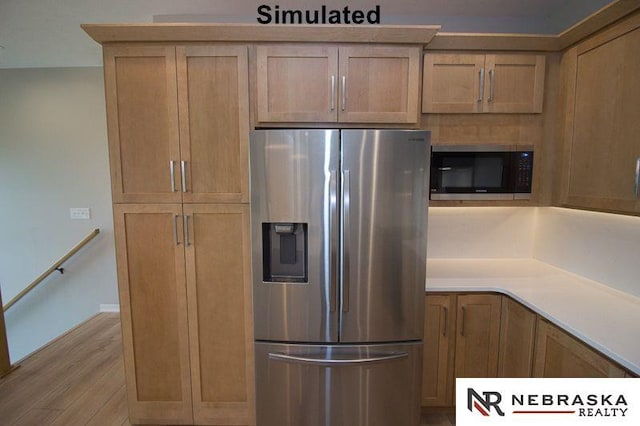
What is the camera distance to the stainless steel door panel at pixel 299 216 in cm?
157

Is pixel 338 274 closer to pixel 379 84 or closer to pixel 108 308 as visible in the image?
pixel 379 84

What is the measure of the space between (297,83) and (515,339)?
6.33 ft

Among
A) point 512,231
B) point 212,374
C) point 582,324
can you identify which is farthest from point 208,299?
point 512,231

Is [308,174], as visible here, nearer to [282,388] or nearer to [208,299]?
[208,299]

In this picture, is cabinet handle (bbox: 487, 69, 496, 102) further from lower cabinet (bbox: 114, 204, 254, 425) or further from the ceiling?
lower cabinet (bbox: 114, 204, 254, 425)

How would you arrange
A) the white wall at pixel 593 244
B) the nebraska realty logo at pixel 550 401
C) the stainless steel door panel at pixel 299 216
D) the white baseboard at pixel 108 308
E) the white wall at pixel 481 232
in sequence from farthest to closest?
the white baseboard at pixel 108 308, the white wall at pixel 481 232, the white wall at pixel 593 244, the stainless steel door panel at pixel 299 216, the nebraska realty logo at pixel 550 401

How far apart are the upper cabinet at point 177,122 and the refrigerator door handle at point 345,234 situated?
59 cm

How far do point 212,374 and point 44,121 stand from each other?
3.48 m

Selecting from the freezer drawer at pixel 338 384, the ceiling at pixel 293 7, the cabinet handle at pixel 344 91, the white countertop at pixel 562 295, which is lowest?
the freezer drawer at pixel 338 384

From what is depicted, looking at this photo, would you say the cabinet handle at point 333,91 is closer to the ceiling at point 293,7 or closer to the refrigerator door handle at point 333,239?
the refrigerator door handle at point 333,239

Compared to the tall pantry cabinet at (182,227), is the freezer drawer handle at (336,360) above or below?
below

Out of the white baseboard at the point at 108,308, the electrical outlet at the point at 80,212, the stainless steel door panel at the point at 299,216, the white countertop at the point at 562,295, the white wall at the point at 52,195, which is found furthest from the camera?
the white baseboard at the point at 108,308

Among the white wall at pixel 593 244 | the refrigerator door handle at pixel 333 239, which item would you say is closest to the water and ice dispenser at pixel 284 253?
the refrigerator door handle at pixel 333 239

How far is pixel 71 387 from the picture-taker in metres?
2.27
